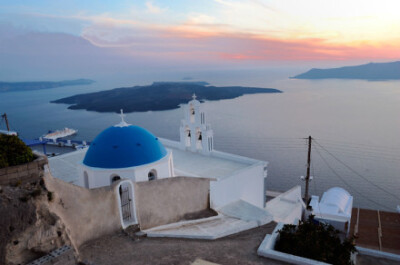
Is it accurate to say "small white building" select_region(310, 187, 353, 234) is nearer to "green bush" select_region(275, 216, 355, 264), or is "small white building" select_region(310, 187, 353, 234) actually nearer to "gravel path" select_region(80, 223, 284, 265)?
"gravel path" select_region(80, 223, 284, 265)

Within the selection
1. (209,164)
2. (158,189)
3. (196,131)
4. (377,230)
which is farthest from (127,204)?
(377,230)

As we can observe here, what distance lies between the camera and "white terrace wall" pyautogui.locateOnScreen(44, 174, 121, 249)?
6.93 m

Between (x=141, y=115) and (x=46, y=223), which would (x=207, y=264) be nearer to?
(x=46, y=223)

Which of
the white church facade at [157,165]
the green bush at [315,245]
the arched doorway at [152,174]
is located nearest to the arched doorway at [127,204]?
the white church facade at [157,165]

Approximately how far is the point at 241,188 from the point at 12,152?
380 inches

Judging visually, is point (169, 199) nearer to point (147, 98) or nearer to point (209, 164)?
point (209, 164)

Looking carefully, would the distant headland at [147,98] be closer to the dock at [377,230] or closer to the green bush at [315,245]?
the dock at [377,230]

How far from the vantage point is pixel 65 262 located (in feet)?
19.1

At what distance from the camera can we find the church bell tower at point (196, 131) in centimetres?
1568

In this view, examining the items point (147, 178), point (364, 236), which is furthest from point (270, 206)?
point (147, 178)

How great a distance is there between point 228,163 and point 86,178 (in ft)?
23.2

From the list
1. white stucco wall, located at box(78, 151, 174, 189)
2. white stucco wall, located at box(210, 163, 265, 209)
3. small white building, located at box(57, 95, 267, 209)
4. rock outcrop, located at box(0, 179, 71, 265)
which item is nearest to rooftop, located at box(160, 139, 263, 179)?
small white building, located at box(57, 95, 267, 209)

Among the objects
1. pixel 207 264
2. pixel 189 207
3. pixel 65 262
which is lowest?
pixel 189 207

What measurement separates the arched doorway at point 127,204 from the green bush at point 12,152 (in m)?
3.02
